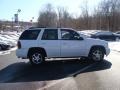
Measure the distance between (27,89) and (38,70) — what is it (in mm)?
4178

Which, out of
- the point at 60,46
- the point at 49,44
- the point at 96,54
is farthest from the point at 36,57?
the point at 96,54

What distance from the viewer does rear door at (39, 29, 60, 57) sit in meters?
15.1

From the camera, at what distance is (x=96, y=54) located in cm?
1594

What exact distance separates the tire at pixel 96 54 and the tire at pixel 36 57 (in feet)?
8.65

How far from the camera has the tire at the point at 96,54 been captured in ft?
52.1

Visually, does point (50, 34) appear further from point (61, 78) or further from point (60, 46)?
point (61, 78)


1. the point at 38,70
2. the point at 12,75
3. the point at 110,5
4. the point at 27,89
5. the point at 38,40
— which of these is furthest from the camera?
the point at 110,5

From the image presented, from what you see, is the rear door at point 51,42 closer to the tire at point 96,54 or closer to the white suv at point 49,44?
the white suv at point 49,44

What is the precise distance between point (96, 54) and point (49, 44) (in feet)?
8.55

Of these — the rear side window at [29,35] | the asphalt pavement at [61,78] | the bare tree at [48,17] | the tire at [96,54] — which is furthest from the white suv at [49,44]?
the bare tree at [48,17]

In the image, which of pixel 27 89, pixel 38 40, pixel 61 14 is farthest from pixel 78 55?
pixel 61 14

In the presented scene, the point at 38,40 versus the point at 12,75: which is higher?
A: the point at 38,40

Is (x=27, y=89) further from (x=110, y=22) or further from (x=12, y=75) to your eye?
(x=110, y=22)

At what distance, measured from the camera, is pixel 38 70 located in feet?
43.9
